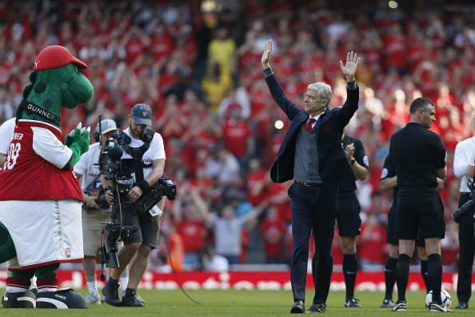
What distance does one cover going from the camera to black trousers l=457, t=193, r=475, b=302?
616 inches

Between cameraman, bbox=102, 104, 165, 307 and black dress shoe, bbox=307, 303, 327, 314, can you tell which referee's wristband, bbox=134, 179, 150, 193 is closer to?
cameraman, bbox=102, 104, 165, 307

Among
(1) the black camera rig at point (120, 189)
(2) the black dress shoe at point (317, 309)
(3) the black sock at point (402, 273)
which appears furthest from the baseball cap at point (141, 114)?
(3) the black sock at point (402, 273)

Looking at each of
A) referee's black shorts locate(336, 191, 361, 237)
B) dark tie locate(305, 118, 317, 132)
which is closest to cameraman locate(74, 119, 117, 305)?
referee's black shorts locate(336, 191, 361, 237)

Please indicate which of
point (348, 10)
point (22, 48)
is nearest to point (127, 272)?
point (22, 48)

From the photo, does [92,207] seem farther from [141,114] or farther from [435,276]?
[435,276]

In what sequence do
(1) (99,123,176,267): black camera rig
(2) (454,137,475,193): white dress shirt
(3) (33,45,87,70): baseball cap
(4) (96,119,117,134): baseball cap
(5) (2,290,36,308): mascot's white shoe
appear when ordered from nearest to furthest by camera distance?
1. (3) (33,45,87,70): baseball cap
2. (5) (2,290,36,308): mascot's white shoe
3. (1) (99,123,176,267): black camera rig
4. (2) (454,137,475,193): white dress shirt
5. (4) (96,119,117,134): baseball cap

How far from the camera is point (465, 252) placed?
15.8 m

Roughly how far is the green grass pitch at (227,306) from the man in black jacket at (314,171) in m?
0.58

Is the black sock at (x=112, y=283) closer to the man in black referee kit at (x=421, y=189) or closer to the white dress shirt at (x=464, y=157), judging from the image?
the man in black referee kit at (x=421, y=189)

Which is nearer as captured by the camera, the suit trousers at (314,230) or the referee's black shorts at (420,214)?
the suit trousers at (314,230)

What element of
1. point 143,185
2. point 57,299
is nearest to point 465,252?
point 143,185

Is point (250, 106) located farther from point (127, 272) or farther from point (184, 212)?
point (127, 272)

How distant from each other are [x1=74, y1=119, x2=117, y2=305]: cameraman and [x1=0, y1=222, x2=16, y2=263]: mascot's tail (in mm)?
3259

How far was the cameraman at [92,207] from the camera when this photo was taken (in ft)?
53.0
